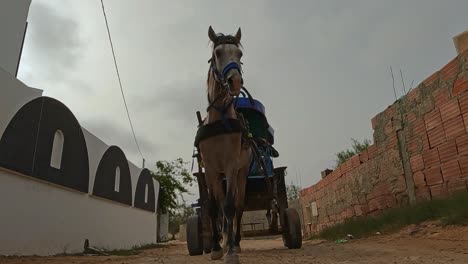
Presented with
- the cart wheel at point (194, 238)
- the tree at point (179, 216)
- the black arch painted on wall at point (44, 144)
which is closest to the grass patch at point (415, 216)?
the cart wheel at point (194, 238)

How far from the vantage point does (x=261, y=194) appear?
6.38 meters

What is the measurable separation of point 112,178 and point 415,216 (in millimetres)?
12154

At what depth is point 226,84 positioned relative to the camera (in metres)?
3.67

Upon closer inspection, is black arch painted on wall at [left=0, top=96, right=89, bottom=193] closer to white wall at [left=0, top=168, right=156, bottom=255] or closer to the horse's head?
white wall at [left=0, top=168, right=156, bottom=255]

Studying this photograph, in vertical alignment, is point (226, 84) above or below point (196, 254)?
above

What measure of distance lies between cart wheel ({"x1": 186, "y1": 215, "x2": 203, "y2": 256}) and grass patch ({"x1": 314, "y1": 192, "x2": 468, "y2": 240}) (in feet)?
13.4

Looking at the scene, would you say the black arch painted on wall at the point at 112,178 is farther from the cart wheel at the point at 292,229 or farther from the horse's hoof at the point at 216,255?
the horse's hoof at the point at 216,255

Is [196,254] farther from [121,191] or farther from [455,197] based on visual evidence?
[121,191]

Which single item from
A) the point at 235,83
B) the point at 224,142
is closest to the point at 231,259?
the point at 224,142

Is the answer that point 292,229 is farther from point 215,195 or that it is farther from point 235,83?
point 235,83

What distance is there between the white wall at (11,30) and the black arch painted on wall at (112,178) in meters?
4.65

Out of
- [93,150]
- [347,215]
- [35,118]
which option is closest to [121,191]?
[93,150]

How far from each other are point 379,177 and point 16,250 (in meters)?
8.89

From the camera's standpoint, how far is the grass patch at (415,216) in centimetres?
547
